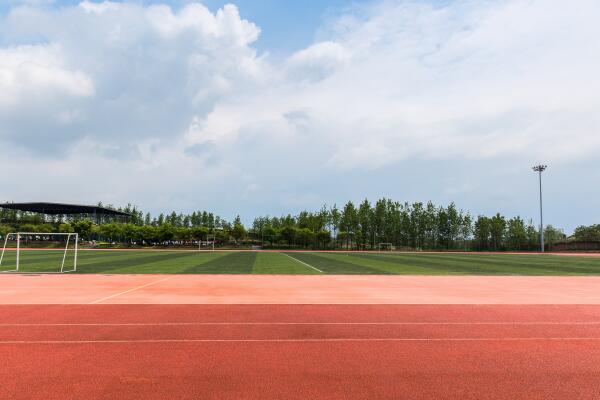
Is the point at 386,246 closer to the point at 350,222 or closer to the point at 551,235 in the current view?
the point at 350,222

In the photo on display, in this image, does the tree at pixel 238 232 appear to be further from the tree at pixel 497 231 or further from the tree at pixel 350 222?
the tree at pixel 497 231

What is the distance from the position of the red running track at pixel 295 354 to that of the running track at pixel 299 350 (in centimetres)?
2

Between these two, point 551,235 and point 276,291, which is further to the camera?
point 551,235

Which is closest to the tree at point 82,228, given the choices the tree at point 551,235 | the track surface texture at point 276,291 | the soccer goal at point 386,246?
the soccer goal at point 386,246

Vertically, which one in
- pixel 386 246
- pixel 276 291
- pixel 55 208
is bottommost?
pixel 276 291

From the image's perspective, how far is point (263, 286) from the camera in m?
17.9

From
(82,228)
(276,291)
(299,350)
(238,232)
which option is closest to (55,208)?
(82,228)

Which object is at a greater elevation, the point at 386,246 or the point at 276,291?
the point at 386,246

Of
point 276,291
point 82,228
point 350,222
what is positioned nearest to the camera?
point 276,291

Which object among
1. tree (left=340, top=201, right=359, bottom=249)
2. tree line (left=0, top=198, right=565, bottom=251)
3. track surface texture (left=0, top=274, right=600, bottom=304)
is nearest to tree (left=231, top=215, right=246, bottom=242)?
tree line (left=0, top=198, right=565, bottom=251)

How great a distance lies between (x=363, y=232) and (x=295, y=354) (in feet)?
293

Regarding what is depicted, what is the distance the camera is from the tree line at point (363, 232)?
9125 cm

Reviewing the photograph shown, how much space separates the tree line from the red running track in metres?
79.8

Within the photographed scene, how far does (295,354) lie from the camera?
25.2 ft
